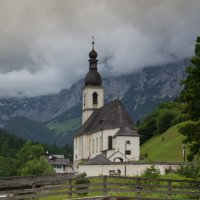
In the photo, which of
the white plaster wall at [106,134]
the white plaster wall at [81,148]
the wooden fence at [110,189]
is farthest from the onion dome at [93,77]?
the wooden fence at [110,189]

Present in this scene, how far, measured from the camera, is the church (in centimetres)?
10706

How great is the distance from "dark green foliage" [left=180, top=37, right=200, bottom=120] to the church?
2181 inches

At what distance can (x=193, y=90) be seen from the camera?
3647cm

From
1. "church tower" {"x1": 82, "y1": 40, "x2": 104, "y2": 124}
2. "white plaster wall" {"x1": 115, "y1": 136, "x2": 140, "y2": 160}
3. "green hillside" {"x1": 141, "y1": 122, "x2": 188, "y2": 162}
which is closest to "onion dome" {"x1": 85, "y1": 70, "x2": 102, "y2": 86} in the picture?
"church tower" {"x1": 82, "y1": 40, "x2": 104, "y2": 124}

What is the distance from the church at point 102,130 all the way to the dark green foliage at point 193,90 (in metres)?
55.4

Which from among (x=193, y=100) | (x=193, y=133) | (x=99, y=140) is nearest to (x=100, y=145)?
(x=99, y=140)

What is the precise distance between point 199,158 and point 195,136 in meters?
9.78

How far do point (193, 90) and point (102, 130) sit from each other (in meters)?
78.0

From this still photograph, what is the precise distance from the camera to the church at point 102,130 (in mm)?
107062

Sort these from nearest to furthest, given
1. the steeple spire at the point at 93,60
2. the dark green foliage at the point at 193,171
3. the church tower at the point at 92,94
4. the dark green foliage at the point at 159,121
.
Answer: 1. the dark green foliage at the point at 193,171
2. the church tower at the point at 92,94
3. the steeple spire at the point at 93,60
4. the dark green foliage at the point at 159,121

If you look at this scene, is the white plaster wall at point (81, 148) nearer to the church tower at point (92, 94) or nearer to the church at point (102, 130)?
the church at point (102, 130)

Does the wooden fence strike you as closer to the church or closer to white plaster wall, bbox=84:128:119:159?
the church

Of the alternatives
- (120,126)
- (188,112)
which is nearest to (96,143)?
(120,126)

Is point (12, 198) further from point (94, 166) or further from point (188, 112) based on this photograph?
point (94, 166)
